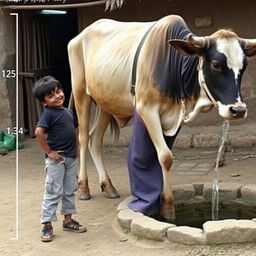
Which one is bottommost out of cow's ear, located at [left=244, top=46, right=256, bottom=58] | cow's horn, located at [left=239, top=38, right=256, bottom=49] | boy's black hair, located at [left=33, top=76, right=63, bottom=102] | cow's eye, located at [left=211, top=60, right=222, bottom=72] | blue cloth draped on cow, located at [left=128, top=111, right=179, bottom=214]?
blue cloth draped on cow, located at [left=128, top=111, right=179, bottom=214]

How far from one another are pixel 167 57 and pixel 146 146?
79 cm

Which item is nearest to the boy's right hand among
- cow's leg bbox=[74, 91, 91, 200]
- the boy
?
the boy

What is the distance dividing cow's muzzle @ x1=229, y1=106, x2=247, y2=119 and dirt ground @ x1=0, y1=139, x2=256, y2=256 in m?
0.93

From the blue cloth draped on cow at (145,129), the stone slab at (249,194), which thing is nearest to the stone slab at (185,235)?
the blue cloth draped on cow at (145,129)

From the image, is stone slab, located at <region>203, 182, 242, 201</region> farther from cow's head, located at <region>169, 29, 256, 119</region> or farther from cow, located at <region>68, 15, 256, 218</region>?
cow's head, located at <region>169, 29, 256, 119</region>

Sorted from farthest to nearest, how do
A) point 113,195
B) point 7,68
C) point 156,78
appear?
point 7,68
point 113,195
point 156,78

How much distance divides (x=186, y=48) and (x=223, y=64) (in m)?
0.30

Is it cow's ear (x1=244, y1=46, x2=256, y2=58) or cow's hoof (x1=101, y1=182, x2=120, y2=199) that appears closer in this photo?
cow's ear (x1=244, y1=46, x2=256, y2=58)

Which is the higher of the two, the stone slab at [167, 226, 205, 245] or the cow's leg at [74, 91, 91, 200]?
the cow's leg at [74, 91, 91, 200]

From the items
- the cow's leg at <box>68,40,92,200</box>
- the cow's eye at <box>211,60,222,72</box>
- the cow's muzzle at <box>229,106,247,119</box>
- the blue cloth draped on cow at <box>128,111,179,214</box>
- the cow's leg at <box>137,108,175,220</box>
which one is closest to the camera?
the cow's muzzle at <box>229,106,247,119</box>

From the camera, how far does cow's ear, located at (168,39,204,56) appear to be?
4191 mm

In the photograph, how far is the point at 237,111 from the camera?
4035 mm

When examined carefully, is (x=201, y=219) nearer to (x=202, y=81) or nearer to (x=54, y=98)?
(x=202, y=81)

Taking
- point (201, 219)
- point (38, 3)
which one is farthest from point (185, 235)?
point (38, 3)
